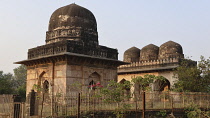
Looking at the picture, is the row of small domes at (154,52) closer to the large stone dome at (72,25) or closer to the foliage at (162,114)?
the large stone dome at (72,25)

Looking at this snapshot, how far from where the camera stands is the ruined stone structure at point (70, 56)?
13523mm

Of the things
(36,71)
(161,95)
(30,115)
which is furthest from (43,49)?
(161,95)

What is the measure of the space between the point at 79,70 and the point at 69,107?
15.2 ft

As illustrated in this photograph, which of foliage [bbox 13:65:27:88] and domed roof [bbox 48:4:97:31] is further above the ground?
domed roof [bbox 48:4:97:31]

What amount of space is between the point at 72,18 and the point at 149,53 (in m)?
10.8

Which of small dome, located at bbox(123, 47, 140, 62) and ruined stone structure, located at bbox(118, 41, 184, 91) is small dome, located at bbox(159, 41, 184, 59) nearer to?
ruined stone structure, located at bbox(118, 41, 184, 91)

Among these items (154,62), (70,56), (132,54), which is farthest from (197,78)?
(132,54)

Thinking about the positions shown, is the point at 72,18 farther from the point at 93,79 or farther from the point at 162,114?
the point at 162,114

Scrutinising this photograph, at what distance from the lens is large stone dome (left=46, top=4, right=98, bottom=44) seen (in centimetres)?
1536

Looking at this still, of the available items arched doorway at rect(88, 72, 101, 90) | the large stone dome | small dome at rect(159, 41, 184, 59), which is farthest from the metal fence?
small dome at rect(159, 41, 184, 59)

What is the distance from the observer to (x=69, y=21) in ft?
51.5

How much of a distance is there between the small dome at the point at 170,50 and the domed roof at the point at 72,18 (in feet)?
28.9

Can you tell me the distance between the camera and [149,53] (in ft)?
79.0

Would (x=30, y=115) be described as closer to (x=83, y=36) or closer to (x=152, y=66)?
(x=83, y=36)
